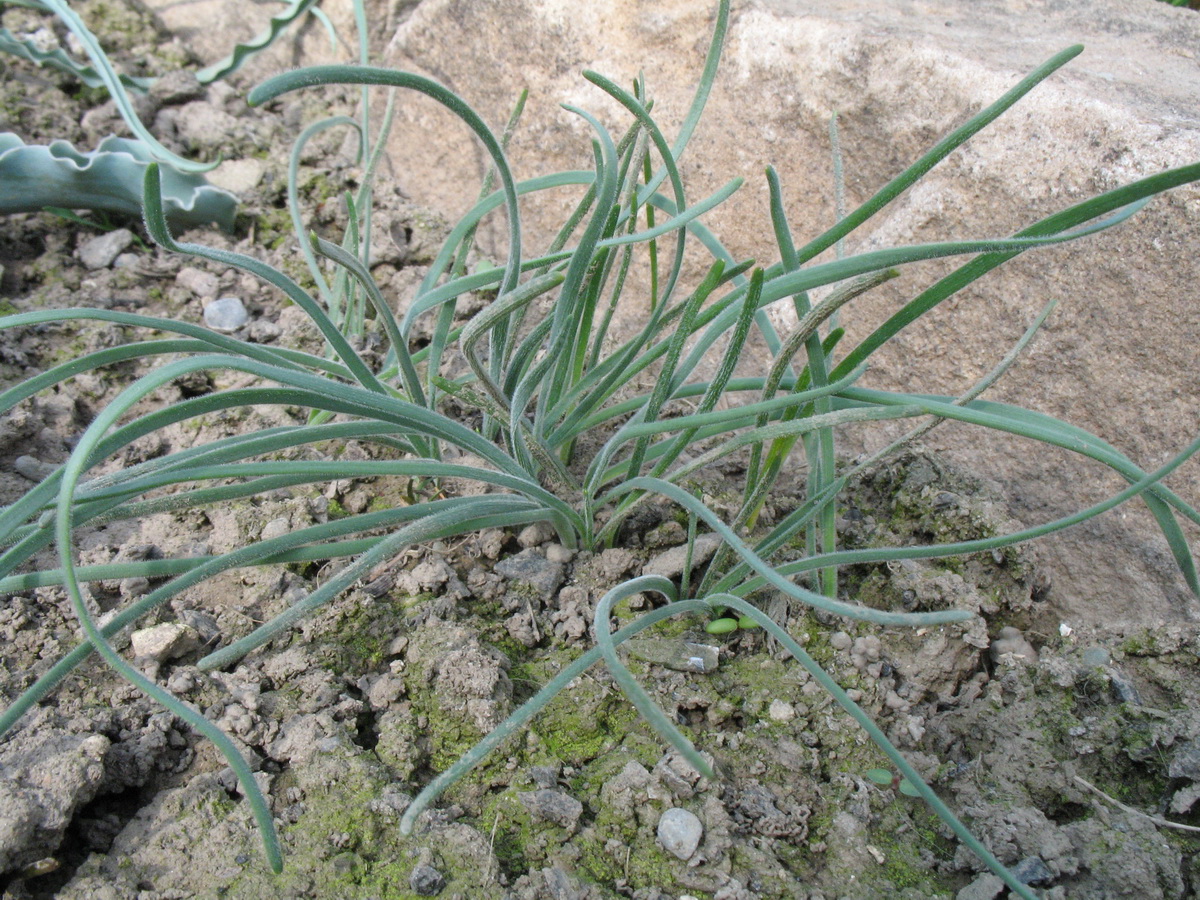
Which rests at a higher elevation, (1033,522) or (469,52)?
(469,52)

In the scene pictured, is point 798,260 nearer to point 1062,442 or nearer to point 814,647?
point 1062,442

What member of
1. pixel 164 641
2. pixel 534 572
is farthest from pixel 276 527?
pixel 534 572

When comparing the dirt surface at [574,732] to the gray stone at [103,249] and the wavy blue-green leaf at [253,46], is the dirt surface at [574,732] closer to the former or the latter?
the gray stone at [103,249]

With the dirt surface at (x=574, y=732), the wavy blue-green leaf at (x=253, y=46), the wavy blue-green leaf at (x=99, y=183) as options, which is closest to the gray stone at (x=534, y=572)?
the dirt surface at (x=574, y=732)

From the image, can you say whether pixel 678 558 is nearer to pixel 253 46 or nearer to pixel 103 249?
pixel 103 249

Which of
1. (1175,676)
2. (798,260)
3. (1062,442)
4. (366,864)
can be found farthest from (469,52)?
(1175,676)
